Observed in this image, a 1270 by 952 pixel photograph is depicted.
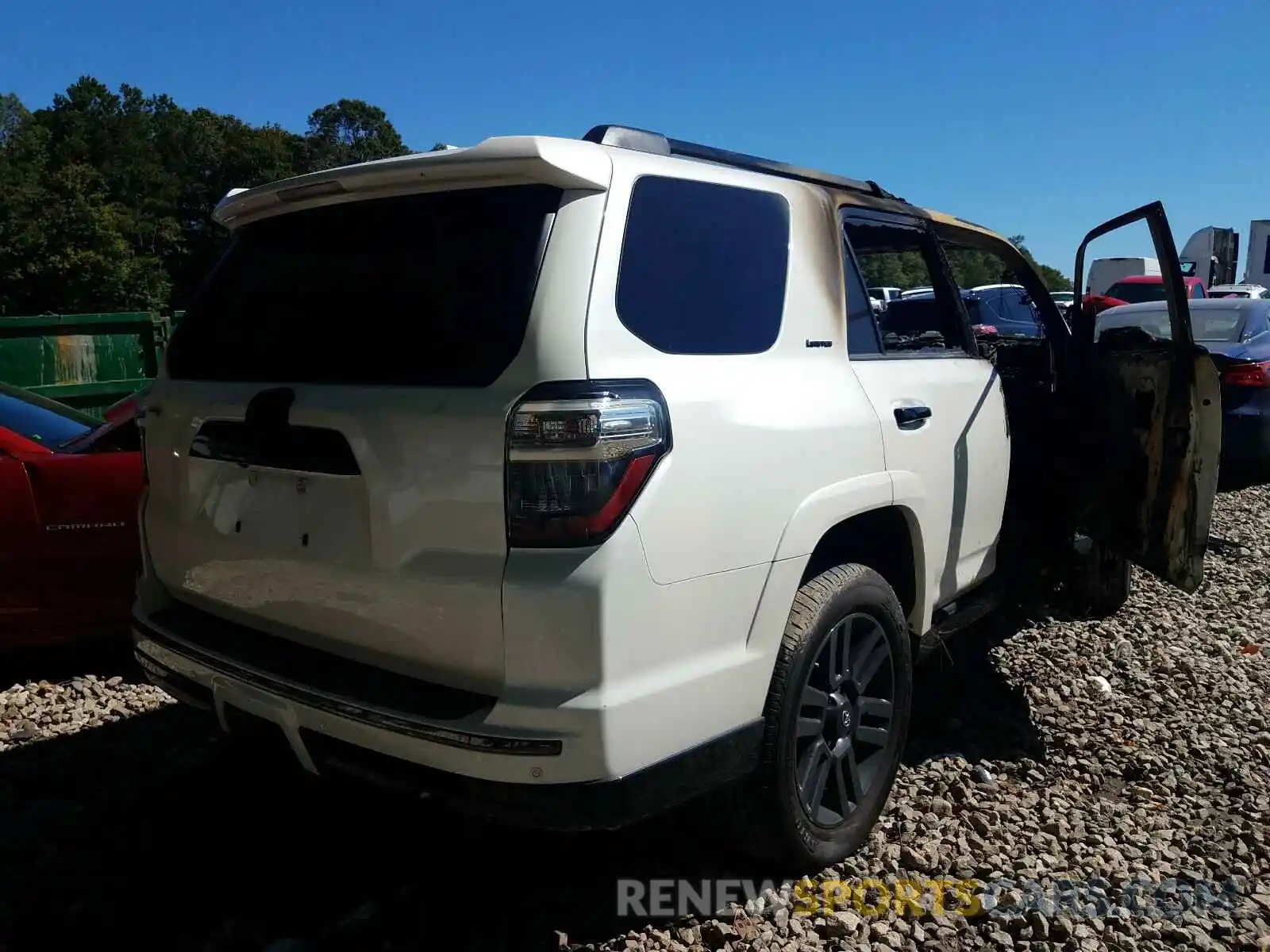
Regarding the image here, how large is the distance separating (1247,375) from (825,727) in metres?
6.09

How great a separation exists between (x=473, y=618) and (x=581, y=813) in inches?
17.9

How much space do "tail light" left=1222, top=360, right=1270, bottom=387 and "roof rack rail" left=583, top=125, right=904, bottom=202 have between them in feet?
16.7

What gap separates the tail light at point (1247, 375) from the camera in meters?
7.05

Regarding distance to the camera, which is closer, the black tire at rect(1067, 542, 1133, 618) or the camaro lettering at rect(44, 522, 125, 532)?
the camaro lettering at rect(44, 522, 125, 532)

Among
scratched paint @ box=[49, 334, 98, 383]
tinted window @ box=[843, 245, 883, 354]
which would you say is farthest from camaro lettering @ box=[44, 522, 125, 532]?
scratched paint @ box=[49, 334, 98, 383]

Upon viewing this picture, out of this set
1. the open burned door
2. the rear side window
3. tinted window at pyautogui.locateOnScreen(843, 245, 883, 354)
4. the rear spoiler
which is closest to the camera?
the rear spoiler

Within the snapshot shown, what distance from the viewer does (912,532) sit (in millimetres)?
3066

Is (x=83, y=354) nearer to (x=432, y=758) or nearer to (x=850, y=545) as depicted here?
(x=850, y=545)

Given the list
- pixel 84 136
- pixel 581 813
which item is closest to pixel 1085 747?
pixel 581 813

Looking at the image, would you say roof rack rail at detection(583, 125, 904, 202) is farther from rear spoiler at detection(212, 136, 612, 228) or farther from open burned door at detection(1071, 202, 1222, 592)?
open burned door at detection(1071, 202, 1222, 592)

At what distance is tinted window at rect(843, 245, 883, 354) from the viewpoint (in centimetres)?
292

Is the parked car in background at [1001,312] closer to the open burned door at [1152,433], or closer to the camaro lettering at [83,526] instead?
the open burned door at [1152,433]

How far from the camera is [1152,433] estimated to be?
3762mm

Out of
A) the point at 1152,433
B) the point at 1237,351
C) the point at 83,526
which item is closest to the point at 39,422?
the point at 83,526
